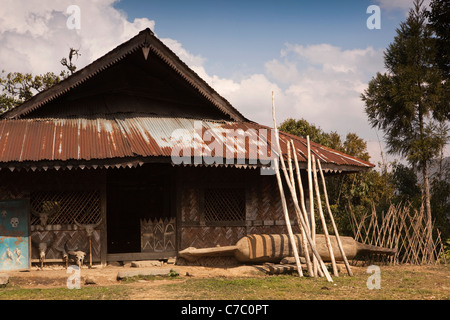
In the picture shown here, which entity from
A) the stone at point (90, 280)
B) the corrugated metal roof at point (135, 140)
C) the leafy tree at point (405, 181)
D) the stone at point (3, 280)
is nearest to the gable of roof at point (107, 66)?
the corrugated metal roof at point (135, 140)

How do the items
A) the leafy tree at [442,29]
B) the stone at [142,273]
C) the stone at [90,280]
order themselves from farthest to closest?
the leafy tree at [442,29], the stone at [142,273], the stone at [90,280]

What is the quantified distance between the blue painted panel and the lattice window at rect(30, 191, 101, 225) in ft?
0.99

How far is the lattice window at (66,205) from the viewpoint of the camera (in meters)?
11.9

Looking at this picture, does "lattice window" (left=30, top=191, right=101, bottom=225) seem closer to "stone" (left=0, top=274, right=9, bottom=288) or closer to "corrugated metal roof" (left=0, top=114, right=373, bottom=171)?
"corrugated metal roof" (left=0, top=114, right=373, bottom=171)

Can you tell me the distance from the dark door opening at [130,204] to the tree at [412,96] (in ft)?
31.9

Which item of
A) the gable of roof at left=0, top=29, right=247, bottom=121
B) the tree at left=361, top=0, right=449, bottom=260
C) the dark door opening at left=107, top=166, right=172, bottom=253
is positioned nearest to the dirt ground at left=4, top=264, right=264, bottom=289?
the gable of roof at left=0, top=29, right=247, bottom=121

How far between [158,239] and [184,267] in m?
1.19

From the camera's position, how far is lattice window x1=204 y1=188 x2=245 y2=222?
42.5 ft

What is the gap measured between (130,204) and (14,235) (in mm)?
6939

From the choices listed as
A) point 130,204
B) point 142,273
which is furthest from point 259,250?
point 130,204

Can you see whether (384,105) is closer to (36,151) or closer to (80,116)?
(80,116)

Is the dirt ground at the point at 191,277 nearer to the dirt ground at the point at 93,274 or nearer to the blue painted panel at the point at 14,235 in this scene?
the dirt ground at the point at 93,274

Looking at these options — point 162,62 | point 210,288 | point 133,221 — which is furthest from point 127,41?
point 133,221
